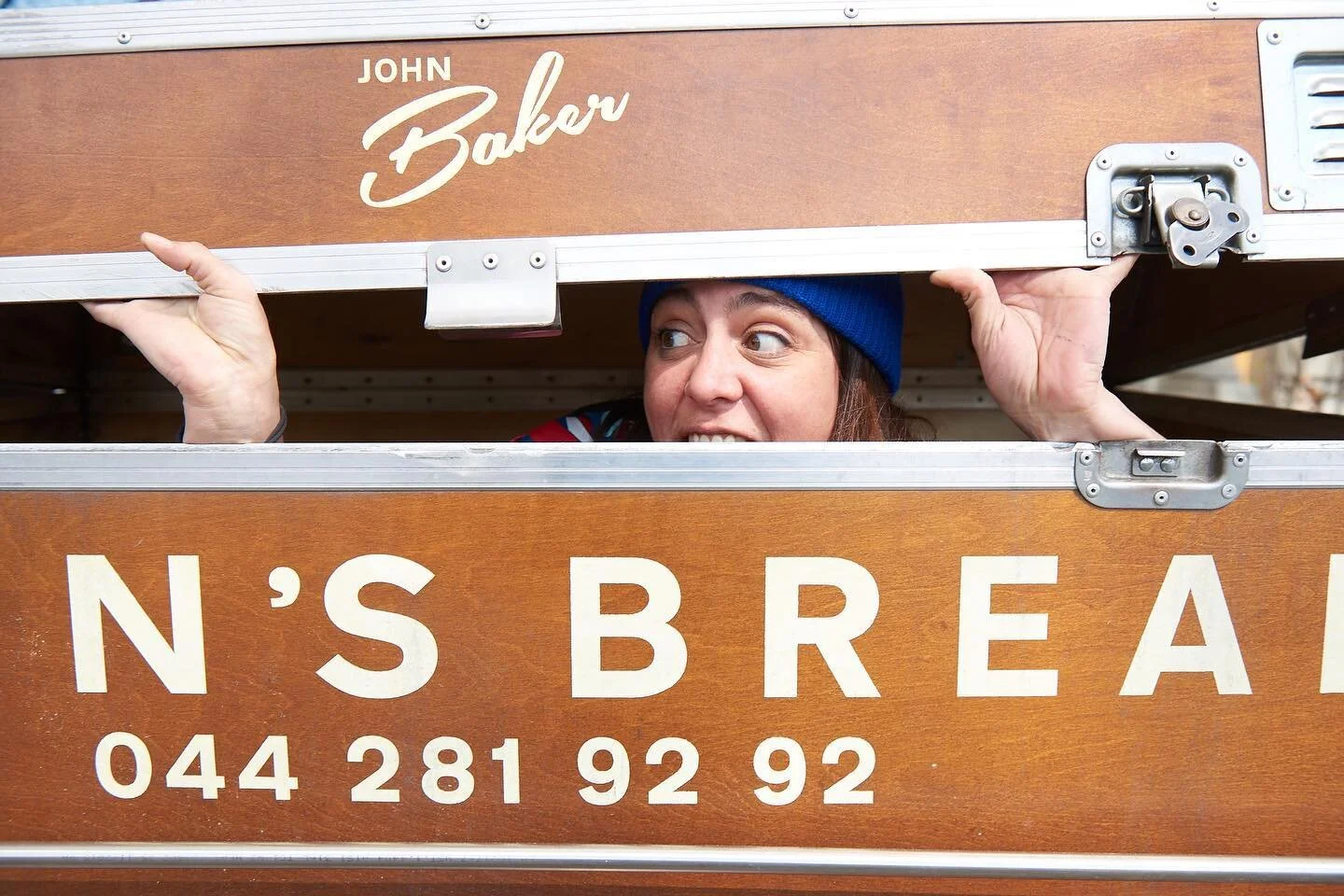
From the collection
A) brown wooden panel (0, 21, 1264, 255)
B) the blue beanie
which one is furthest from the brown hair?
brown wooden panel (0, 21, 1264, 255)

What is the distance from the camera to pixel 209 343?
0.85 meters

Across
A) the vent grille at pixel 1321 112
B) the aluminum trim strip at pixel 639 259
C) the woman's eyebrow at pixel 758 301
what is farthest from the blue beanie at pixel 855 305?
the vent grille at pixel 1321 112

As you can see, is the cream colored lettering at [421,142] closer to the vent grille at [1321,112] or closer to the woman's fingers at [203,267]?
the woman's fingers at [203,267]

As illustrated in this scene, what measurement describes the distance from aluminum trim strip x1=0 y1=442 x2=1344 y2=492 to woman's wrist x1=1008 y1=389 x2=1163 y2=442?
2.2 inches

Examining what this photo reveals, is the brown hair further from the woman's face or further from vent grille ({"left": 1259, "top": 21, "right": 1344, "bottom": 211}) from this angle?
vent grille ({"left": 1259, "top": 21, "right": 1344, "bottom": 211})

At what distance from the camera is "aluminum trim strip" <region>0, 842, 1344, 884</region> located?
2.59 ft

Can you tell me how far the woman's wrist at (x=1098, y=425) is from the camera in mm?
798

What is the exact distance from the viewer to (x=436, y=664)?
2.64 ft

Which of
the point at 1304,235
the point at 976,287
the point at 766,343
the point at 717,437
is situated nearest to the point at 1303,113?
the point at 1304,235

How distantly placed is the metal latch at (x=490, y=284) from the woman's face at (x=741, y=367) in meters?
0.23

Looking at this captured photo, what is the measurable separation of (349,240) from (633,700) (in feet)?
1.84

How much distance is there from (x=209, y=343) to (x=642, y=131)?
1.68ft

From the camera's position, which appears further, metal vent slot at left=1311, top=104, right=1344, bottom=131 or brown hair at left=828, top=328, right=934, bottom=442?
brown hair at left=828, top=328, right=934, bottom=442

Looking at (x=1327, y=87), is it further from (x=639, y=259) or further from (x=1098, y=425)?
(x=639, y=259)
